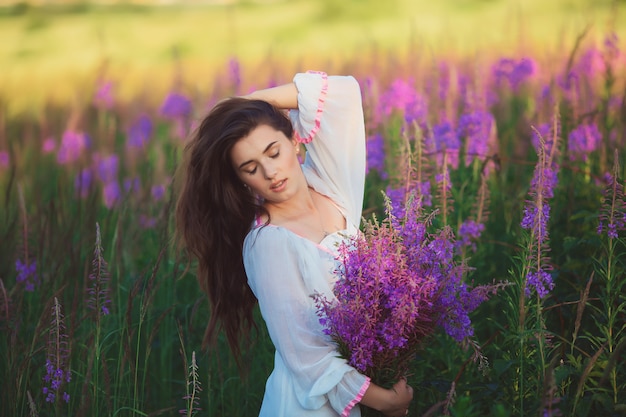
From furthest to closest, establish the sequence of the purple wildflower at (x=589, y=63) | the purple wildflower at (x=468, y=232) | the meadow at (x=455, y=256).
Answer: the purple wildflower at (x=589, y=63)
the purple wildflower at (x=468, y=232)
the meadow at (x=455, y=256)

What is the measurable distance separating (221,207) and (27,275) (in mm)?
1104

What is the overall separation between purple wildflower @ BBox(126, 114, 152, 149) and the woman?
3.56 metres

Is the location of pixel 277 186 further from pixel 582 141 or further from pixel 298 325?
pixel 582 141

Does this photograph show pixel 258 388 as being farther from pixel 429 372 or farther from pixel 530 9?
pixel 530 9

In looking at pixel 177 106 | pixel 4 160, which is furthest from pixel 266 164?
pixel 4 160

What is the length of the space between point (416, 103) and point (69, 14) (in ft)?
39.5

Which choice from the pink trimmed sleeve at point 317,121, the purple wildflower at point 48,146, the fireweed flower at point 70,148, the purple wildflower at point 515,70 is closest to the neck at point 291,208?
the pink trimmed sleeve at point 317,121

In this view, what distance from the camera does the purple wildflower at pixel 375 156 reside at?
4.27 meters

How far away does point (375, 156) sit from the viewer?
430cm

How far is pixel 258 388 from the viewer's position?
11.6 feet

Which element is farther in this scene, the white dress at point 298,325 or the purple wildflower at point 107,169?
the purple wildflower at point 107,169

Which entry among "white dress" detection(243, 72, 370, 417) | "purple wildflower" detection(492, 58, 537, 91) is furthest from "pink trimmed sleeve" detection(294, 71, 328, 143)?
"purple wildflower" detection(492, 58, 537, 91)

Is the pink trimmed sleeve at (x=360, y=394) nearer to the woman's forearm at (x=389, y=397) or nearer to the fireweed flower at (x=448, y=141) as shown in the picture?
the woman's forearm at (x=389, y=397)

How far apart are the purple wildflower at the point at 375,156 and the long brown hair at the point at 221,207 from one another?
140 centimetres
